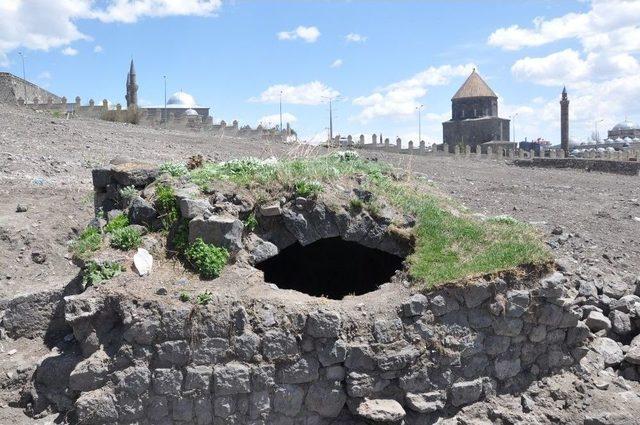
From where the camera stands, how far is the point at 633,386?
8414 mm

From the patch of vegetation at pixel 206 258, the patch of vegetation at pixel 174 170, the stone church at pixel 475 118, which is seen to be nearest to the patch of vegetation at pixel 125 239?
the patch of vegetation at pixel 206 258

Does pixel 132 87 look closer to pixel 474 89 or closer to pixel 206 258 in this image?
pixel 474 89

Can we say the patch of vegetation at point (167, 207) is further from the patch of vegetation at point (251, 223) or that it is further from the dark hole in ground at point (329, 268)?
the dark hole in ground at point (329, 268)

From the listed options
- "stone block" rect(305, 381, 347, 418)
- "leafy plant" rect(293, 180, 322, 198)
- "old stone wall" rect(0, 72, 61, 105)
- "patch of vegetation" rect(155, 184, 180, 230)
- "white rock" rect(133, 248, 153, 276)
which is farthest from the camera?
"old stone wall" rect(0, 72, 61, 105)

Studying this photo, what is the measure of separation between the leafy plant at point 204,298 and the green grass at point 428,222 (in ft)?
6.23

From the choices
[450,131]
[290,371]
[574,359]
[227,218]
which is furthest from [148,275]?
[450,131]

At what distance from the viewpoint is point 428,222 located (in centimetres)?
879

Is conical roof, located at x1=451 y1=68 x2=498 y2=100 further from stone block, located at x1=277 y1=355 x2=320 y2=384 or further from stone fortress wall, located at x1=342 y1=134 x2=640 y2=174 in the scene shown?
stone block, located at x1=277 y1=355 x2=320 y2=384

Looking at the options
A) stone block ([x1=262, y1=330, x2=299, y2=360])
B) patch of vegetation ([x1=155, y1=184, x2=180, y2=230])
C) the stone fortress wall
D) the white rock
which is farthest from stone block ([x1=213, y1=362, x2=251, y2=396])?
the stone fortress wall

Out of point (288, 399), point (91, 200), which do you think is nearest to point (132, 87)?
point (91, 200)

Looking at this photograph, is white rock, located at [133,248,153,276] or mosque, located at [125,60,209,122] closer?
white rock, located at [133,248,153,276]

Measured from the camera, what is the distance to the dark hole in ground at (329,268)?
10.3 metres

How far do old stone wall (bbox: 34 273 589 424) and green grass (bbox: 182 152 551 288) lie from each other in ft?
1.32

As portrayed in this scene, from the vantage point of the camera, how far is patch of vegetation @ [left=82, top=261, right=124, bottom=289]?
23.4ft
